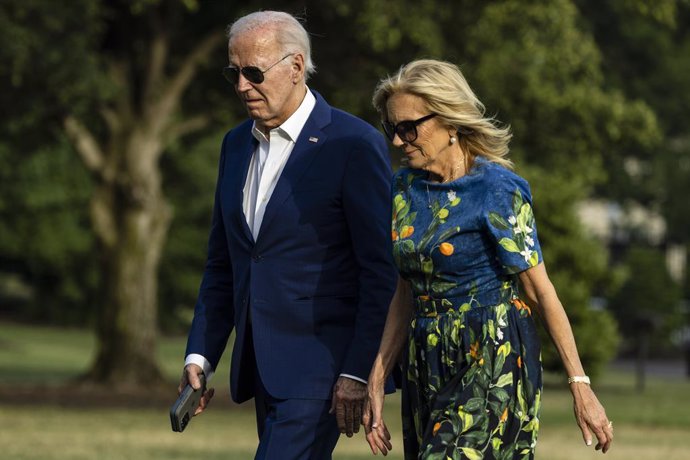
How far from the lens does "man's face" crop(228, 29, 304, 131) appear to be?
5.38 meters

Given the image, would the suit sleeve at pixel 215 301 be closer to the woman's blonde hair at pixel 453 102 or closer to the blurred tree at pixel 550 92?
the woman's blonde hair at pixel 453 102

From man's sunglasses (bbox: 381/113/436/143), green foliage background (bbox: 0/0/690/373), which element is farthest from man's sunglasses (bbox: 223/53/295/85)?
green foliage background (bbox: 0/0/690/373)

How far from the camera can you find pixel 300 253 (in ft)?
17.7

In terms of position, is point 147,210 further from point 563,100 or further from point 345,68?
point 563,100

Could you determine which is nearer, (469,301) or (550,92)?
(469,301)

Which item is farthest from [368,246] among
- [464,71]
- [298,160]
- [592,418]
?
[464,71]

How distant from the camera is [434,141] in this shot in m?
4.99

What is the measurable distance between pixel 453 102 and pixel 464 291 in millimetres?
598

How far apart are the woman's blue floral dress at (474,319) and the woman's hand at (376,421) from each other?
0.42 feet

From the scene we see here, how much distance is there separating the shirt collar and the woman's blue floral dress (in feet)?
2.41

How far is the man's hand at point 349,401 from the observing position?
17.2ft

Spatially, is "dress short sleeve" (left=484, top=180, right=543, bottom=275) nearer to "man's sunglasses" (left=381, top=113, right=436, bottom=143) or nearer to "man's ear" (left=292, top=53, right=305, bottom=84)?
"man's sunglasses" (left=381, top=113, right=436, bottom=143)

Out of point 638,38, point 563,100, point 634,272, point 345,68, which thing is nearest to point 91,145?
point 345,68

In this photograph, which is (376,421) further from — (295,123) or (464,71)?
(464,71)
